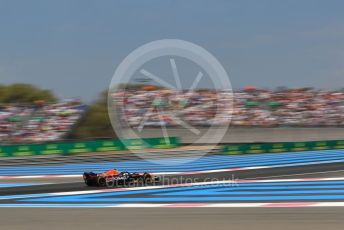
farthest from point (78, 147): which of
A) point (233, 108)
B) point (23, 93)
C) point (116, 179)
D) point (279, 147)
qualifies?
point (23, 93)

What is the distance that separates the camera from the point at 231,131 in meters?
26.0

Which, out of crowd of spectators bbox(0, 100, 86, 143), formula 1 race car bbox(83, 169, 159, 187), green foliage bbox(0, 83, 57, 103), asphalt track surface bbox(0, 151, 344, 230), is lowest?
asphalt track surface bbox(0, 151, 344, 230)

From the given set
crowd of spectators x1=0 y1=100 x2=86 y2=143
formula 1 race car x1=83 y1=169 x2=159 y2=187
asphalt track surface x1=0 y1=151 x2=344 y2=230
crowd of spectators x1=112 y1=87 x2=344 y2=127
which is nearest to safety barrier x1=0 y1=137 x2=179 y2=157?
crowd of spectators x1=112 y1=87 x2=344 y2=127

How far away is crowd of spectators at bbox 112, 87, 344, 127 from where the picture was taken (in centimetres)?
2556

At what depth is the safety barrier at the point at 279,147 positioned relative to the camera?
20.6m

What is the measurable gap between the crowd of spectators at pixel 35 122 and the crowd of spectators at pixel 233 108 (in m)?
3.54

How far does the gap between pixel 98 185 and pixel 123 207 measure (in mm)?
2773

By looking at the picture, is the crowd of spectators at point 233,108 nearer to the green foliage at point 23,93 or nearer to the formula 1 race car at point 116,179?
the formula 1 race car at point 116,179

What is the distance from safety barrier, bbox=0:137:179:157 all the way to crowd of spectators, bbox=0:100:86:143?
10.7 feet

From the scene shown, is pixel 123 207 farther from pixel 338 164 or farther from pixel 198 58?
pixel 338 164

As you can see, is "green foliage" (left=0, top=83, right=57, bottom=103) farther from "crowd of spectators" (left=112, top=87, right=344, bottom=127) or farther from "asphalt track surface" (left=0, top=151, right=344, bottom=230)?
"asphalt track surface" (left=0, top=151, right=344, bottom=230)
